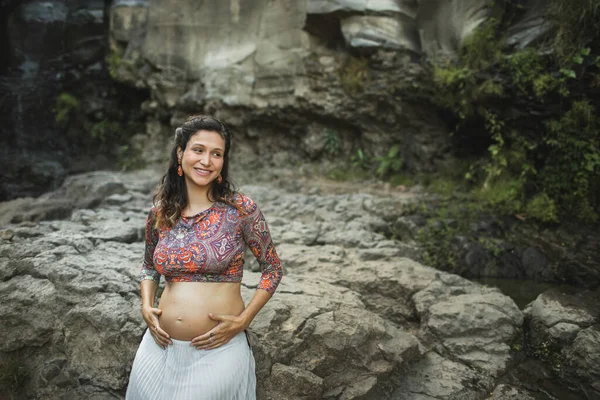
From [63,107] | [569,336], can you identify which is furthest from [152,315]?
[63,107]

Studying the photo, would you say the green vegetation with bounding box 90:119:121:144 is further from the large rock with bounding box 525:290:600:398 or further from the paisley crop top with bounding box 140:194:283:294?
the large rock with bounding box 525:290:600:398

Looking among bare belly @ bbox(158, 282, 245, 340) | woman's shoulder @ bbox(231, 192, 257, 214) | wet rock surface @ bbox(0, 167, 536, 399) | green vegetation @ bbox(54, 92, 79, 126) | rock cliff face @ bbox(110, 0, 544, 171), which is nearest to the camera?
bare belly @ bbox(158, 282, 245, 340)

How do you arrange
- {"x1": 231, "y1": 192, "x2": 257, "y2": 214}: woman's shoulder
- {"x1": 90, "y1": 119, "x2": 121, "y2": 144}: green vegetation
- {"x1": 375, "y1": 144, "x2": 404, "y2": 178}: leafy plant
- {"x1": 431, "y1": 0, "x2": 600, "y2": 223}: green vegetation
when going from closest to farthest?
{"x1": 231, "y1": 192, "x2": 257, "y2": 214}: woman's shoulder → {"x1": 431, "y1": 0, "x2": 600, "y2": 223}: green vegetation → {"x1": 375, "y1": 144, "x2": 404, "y2": 178}: leafy plant → {"x1": 90, "y1": 119, "x2": 121, "y2": 144}: green vegetation

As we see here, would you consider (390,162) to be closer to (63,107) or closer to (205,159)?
(205,159)

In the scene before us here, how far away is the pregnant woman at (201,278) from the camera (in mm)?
2141

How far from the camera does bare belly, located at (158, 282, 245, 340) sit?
220cm

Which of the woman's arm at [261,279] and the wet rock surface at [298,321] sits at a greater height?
the woman's arm at [261,279]

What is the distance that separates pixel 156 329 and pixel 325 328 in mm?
1413

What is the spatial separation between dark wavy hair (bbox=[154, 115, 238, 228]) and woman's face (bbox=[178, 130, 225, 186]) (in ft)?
0.12

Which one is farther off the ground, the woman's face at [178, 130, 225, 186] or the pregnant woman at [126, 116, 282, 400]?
the woman's face at [178, 130, 225, 186]

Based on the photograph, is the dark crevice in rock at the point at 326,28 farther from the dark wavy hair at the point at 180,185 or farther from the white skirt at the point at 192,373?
the white skirt at the point at 192,373

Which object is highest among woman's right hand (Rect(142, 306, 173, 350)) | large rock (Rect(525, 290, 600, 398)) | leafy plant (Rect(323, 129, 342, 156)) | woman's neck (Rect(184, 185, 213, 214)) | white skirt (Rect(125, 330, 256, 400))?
woman's neck (Rect(184, 185, 213, 214))

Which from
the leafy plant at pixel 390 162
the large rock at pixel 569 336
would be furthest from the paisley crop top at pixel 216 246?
the leafy plant at pixel 390 162

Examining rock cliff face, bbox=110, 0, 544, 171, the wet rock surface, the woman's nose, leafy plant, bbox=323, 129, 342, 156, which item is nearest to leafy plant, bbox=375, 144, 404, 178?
rock cliff face, bbox=110, 0, 544, 171
